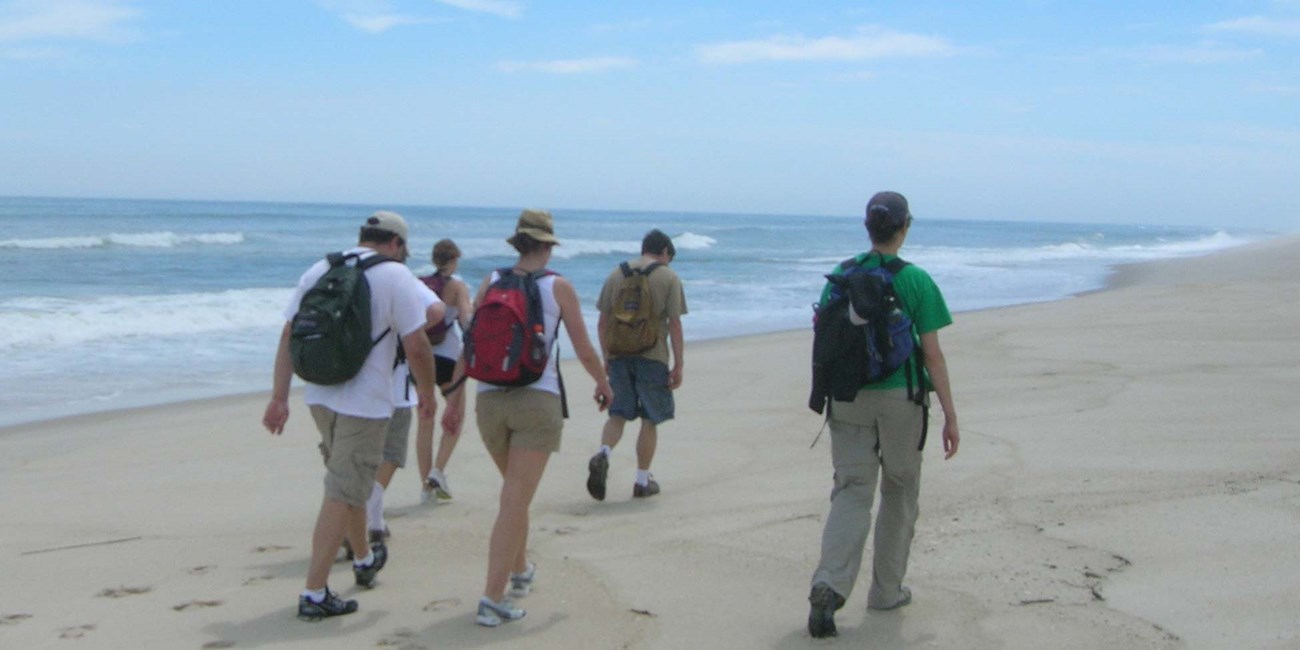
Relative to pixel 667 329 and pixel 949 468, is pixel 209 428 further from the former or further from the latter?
pixel 949 468

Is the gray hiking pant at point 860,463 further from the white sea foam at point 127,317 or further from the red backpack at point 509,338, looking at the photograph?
the white sea foam at point 127,317

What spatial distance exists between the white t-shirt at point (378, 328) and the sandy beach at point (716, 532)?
84 centimetres

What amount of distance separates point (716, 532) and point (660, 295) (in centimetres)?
146

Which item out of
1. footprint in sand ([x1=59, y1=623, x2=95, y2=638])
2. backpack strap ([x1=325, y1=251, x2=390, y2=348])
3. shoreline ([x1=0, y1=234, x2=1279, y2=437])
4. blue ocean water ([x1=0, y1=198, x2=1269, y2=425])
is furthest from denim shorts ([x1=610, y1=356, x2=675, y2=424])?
blue ocean water ([x1=0, y1=198, x2=1269, y2=425])

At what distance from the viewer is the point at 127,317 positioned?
1758 cm

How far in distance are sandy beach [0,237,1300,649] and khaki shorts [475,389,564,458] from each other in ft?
2.23

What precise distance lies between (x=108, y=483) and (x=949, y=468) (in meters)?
4.98

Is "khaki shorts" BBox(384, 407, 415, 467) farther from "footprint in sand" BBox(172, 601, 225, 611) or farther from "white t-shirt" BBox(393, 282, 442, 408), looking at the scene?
"footprint in sand" BBox(172, 601, 225, 611)

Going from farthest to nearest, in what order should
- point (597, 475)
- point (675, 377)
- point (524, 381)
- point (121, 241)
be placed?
point (121, 241), point (675, 377), point (597, 475), point (524, 381)

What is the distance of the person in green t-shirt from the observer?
14.1ft

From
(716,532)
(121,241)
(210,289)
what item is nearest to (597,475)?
(716,532)

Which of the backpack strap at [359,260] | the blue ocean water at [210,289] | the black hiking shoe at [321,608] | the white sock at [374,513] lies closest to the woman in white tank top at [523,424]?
the backpack strap at [359,260]

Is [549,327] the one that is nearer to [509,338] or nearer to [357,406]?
[509,338]

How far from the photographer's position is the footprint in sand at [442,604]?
4.83m
